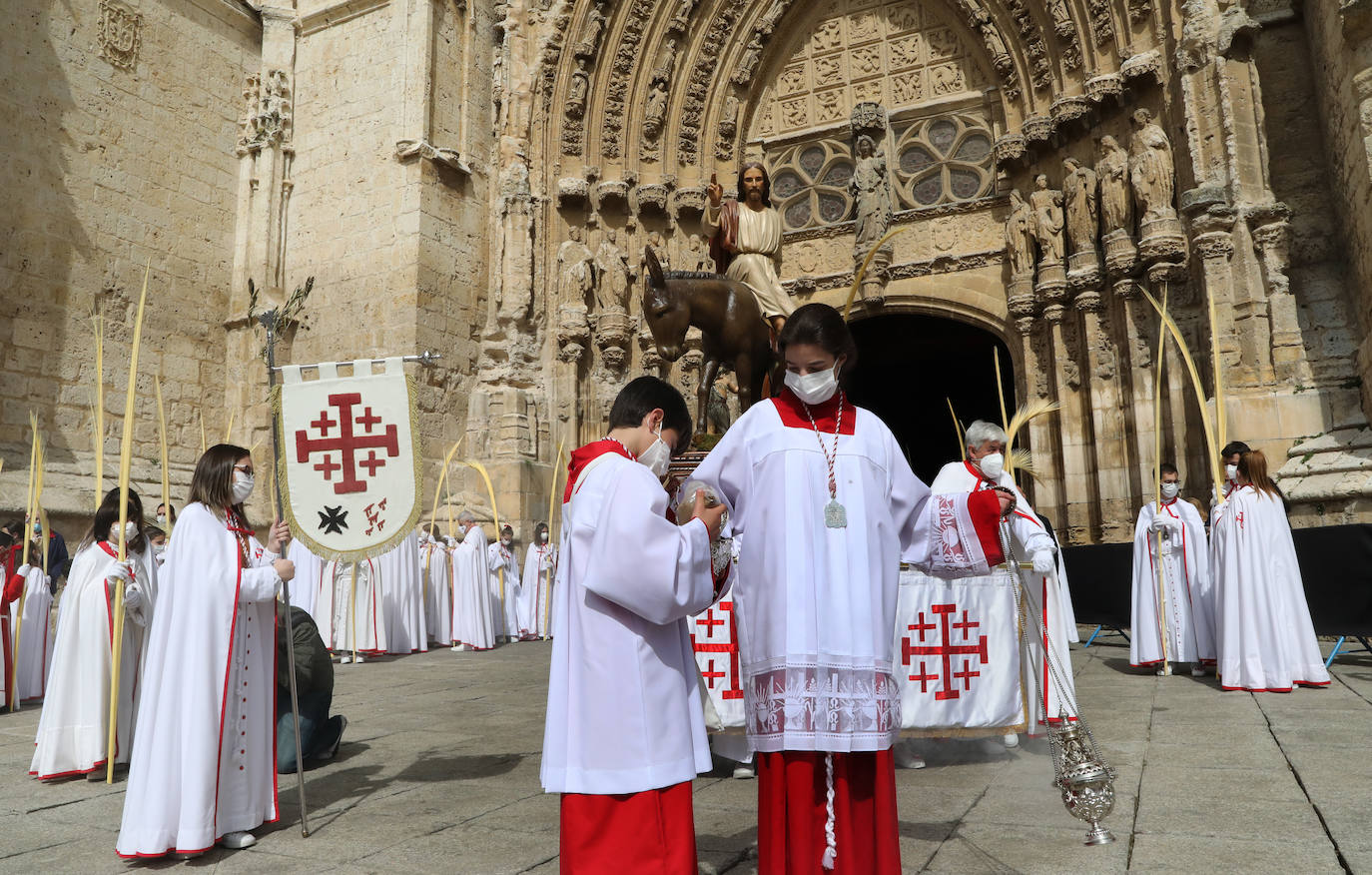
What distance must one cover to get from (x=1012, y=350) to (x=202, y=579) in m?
11.2

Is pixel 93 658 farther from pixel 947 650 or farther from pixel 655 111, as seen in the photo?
pixel 655 111

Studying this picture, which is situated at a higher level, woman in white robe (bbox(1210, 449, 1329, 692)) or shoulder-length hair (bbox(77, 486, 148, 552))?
shoulder-length hair (bbox(77, 486, 148, 552))

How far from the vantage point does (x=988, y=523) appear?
2.81 meters

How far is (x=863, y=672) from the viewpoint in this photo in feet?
8.34

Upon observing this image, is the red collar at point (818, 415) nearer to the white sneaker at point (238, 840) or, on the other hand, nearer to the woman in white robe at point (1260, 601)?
the white sneaker at point (238, 840)

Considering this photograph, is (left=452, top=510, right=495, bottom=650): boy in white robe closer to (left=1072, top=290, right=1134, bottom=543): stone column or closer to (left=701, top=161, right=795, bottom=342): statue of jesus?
(left=701, top=161, right=795, bottom=342): statue of jesus

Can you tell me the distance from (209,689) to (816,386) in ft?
9.01

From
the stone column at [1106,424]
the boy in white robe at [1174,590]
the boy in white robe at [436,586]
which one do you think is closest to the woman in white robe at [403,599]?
the boy in white robe at [436,586]

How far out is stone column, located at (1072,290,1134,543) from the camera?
1091 cm

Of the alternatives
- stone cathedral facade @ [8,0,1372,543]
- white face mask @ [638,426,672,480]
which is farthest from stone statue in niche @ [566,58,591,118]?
white face mask @ [638,426,672,480]

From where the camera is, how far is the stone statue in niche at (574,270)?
13758 mm

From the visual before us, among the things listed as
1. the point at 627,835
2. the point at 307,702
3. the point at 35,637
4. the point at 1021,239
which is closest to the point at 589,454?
the point at 627,835

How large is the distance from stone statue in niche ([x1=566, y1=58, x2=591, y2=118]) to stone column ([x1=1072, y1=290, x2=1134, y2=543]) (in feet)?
25.9

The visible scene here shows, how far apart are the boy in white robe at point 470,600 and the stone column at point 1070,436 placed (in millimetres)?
7467
